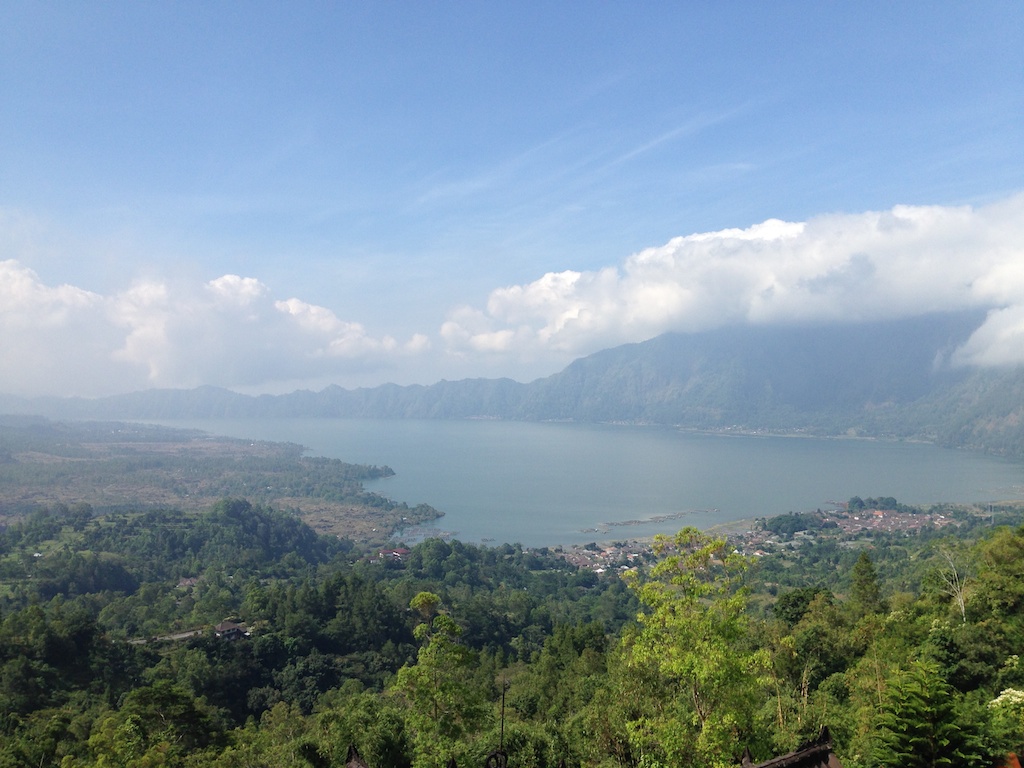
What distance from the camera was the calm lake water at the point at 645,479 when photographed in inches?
2302

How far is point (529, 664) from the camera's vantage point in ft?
76.9

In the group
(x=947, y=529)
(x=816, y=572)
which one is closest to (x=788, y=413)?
(x=947, y=529)

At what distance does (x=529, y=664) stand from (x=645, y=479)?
56593mm

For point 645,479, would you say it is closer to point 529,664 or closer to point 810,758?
point 529,664

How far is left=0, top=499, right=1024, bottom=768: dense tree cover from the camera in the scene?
22.1ft

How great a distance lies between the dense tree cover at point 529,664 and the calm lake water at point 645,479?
48.3ft

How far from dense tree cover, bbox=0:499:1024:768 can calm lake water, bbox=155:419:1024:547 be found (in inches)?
580

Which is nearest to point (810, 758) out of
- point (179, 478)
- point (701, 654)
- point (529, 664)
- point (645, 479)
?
point (701, 654)

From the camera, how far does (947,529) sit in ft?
157

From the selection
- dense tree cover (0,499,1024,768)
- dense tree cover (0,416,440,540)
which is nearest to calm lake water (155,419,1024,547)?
dense tree cover (0,416,440,540)

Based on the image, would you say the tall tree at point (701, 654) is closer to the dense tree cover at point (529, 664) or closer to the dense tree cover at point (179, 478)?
the dense tree cover at point (529, 664)

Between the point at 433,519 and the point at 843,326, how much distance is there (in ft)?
568

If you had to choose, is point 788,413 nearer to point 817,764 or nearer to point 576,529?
point 576,529

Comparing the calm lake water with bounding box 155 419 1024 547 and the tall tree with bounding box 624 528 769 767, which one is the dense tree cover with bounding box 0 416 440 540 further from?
the tall tree with bounding box 624 528 769 767
